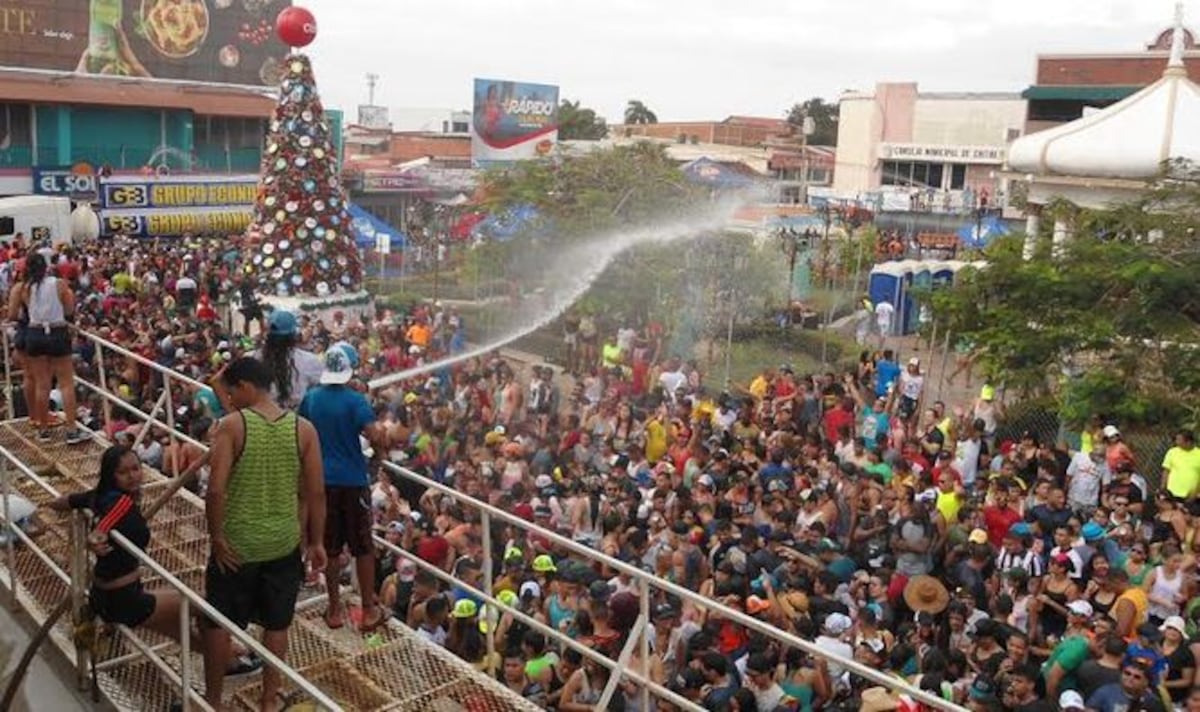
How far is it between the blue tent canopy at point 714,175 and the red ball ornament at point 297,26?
13874mm

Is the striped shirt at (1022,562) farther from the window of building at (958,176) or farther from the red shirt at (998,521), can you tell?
the window of building at (958,176)

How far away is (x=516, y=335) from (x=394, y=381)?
24.0ft

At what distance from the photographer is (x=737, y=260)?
22984 millimetres

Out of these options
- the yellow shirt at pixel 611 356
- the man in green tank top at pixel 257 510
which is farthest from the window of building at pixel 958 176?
the man in green tank top at pixel 257 510

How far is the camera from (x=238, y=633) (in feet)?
12.0

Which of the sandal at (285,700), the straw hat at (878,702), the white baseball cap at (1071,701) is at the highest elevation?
the sandal at (285,700)

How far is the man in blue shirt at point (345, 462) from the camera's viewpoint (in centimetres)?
482

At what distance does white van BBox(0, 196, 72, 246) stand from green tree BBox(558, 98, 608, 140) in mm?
44537

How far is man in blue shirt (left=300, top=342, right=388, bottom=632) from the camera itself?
15.8 ft

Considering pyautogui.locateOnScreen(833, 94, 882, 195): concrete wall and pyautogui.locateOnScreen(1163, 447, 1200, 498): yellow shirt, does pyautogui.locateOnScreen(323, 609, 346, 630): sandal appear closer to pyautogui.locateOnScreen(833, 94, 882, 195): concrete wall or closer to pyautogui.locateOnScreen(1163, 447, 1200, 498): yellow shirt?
pyautogui.locateOnScreen(1163, 447, 1200, 498): yellow shirt

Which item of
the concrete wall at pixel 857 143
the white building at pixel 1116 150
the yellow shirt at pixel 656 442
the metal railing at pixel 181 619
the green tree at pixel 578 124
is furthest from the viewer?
the green tree at pixel 578 124

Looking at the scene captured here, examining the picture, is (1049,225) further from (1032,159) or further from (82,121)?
(82,121)

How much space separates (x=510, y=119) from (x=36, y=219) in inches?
1003

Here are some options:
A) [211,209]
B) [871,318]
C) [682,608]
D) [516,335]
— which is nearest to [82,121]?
[211,209]
